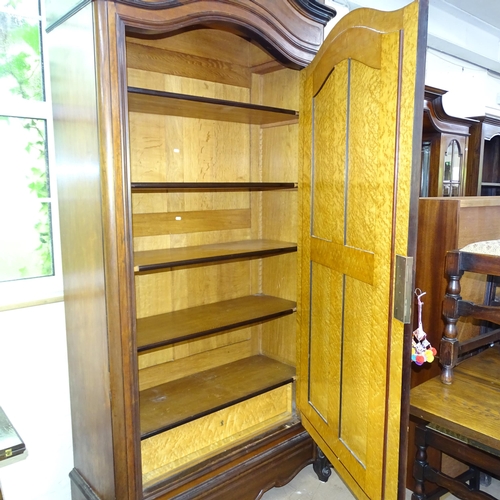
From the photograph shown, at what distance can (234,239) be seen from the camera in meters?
2.38

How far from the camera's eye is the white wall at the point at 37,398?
1750mm

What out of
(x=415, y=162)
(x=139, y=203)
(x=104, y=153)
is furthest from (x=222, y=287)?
(x=415, y=162)

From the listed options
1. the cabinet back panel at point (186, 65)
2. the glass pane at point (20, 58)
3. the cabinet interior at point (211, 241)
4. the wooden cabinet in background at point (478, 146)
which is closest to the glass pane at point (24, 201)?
the glass pane at point (20, 58)

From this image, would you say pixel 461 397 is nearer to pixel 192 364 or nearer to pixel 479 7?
pixel 192 364

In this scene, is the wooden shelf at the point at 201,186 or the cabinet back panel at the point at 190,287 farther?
the cabinet back panel at the point at 190,287

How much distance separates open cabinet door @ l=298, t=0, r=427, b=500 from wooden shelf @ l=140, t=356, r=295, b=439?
0.29 meters

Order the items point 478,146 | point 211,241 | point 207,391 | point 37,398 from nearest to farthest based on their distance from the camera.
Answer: point 37,398 → point 207,391 → point 211,241 → point 478,146

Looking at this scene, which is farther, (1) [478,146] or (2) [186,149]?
(1) [478,146]

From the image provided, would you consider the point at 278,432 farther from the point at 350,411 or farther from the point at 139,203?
the point at 139,203

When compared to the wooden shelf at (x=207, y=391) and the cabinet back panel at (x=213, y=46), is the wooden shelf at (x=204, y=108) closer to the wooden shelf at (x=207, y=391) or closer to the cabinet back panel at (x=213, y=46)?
the cabinet back panel at (x=213, y=46)

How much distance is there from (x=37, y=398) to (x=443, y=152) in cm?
276

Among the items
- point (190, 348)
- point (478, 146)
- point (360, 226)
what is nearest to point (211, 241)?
point (190, 348)

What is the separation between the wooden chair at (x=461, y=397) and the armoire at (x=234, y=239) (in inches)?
6.9

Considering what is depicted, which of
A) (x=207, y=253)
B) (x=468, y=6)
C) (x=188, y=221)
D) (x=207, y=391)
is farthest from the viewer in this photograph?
(x=468, y=6)
